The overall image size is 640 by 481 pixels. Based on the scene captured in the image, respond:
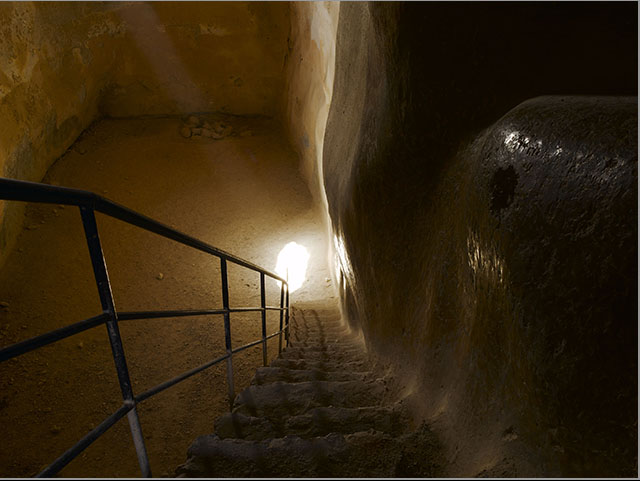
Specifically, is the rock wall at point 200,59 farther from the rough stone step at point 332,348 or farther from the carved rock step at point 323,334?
the rough stone step at point 332,348

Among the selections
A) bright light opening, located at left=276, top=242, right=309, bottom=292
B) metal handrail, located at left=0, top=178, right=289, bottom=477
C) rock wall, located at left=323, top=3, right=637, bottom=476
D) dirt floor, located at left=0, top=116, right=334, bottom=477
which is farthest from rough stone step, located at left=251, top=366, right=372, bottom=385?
bright light opening, located at left=276, top=242, right=309, bottom=292

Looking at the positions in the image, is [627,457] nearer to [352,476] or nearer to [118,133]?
[352,476]

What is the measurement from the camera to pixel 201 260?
851cm

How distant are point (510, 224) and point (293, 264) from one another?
25.0 ft

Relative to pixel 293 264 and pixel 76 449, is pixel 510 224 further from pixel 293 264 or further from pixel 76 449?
pixel 293 264

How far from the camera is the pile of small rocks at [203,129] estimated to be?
1134 centimetres

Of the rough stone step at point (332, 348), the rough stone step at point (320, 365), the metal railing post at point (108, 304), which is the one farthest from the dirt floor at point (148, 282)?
the metal railing post at point (108, 304)

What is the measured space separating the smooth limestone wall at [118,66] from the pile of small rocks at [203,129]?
0.47 meters

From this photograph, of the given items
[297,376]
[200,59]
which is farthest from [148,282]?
[200,59]

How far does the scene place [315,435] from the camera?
1709 millimetres

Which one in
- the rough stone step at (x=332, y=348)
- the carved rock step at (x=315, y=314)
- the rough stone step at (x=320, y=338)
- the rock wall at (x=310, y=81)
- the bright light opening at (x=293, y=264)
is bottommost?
the rough stone step at (x=320, y=338)

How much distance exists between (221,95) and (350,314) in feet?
29.4

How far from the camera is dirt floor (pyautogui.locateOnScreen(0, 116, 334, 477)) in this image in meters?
4.58

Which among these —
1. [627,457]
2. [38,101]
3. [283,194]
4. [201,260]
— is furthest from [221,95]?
[627,457]
